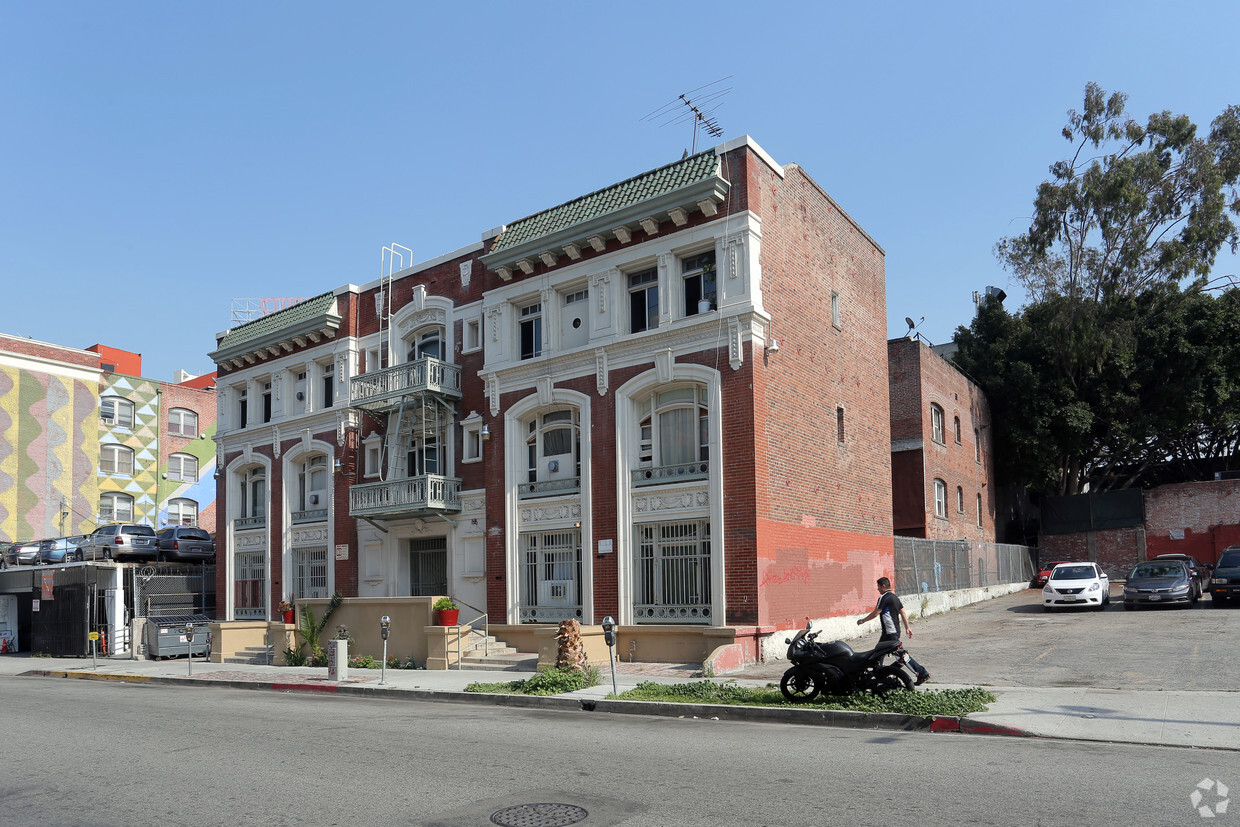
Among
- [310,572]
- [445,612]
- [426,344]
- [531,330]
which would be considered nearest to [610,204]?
[531,330]

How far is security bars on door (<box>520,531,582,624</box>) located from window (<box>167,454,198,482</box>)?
33.0m

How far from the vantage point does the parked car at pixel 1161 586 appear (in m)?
27.1

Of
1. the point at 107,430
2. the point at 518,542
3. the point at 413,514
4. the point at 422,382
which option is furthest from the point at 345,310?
the point at 107,430

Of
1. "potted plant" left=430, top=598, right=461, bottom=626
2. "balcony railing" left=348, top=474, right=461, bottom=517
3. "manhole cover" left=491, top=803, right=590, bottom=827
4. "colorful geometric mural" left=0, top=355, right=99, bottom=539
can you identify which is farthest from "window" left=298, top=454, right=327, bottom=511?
"manhole cover" left=491, top=803, right=590, bottom=827

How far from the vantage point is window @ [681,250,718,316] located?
2155cm

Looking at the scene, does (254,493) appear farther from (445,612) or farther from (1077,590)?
(1077,590)

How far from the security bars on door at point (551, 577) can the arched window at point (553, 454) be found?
1.21 m

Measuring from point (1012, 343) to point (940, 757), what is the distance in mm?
38697

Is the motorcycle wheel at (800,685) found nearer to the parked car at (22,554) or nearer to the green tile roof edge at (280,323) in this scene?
the green tile roof edge at (280,323)

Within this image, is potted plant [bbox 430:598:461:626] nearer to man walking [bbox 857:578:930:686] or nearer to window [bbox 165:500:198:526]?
man walking [bbox 857:578:930:686]

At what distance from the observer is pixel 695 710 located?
1377 centimetres

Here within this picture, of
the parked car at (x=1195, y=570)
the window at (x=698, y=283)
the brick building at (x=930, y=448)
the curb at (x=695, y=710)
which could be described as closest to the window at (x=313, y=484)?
the curb at (x=695, y=710)

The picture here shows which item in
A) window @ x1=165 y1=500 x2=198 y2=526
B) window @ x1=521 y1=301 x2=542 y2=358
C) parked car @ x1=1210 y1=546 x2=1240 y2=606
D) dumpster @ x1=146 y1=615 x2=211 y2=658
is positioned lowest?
dumpster @ x1=146 y1=615 x2=211 y2=658

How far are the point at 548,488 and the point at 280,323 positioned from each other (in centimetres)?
1430
